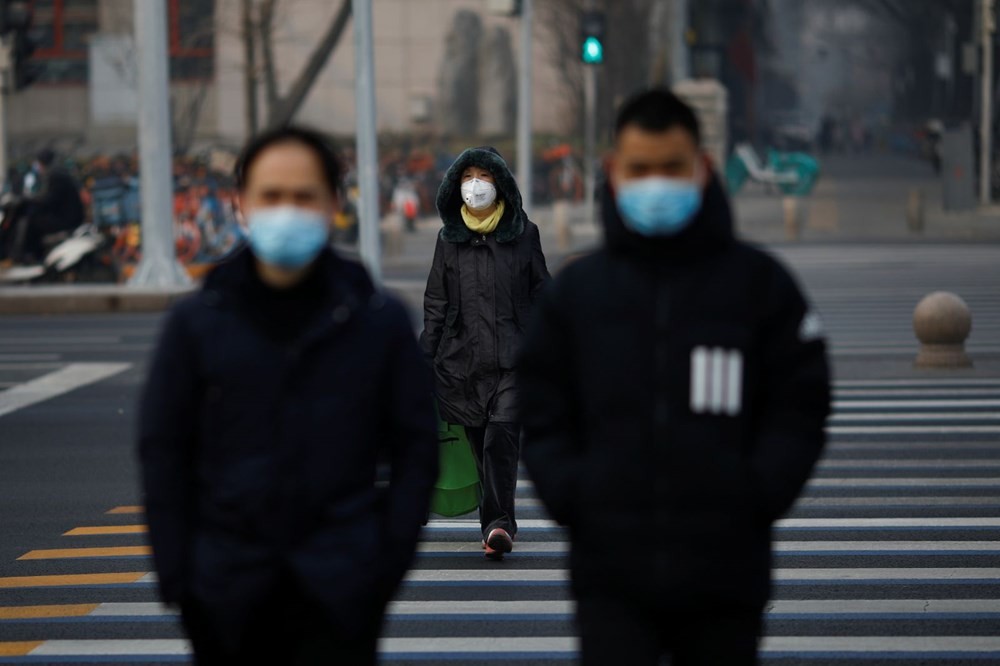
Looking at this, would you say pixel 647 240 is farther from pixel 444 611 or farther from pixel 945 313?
pixel 945 313

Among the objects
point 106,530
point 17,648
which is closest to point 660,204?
point 17,648

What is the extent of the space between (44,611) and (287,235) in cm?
397

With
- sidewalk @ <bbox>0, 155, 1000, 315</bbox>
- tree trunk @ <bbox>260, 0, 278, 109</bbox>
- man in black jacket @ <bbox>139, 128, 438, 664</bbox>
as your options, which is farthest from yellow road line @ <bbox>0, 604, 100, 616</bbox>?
tree trunk @ <bbox>260, 0, 278, 109</bbox>

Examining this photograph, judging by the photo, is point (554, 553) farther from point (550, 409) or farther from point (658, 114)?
point (658, 114)

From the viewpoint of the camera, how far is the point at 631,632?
367 cm

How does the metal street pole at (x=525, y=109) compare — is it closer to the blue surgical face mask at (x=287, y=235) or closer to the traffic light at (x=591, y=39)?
the traffic light at (x=591, y=39)

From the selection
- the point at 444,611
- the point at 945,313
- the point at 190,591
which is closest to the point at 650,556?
the point at 190,591

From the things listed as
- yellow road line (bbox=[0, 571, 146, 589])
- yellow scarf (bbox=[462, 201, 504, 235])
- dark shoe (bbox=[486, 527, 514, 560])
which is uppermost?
yellow scarf (bbox=[462, 201, 504, 235])

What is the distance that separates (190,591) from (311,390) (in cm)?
46

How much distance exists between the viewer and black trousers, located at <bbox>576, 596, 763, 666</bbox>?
12.0 feet

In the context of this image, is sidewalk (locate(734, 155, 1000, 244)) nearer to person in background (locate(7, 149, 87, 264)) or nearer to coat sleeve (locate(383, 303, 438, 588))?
person in background (locate(7, 149, 87, 264))

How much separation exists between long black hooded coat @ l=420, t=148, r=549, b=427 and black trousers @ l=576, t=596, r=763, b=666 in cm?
414

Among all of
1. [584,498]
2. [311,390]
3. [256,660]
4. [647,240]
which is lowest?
[256,660]

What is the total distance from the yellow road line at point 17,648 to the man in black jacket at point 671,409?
10.7 ft
